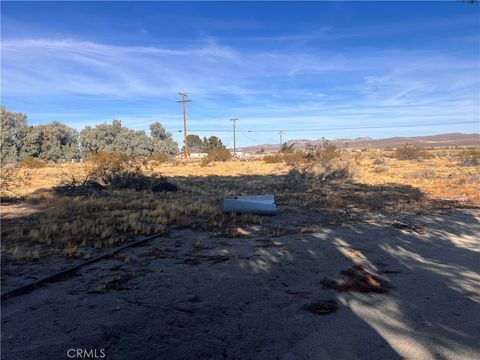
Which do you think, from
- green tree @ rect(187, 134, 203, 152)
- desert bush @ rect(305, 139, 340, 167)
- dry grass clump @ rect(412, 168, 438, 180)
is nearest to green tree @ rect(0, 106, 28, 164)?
desert bush @ rect(305, 139, 340, 167)

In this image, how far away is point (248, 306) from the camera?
5.58 metres

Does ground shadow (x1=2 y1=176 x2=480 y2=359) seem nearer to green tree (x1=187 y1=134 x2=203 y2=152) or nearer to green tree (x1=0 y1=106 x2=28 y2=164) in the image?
green tree (x1=0 y1=106 x2=28 y2=164)

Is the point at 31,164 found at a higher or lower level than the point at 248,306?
higher

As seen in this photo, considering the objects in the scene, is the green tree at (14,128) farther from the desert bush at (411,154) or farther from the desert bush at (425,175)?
the desert bush at (411,154)

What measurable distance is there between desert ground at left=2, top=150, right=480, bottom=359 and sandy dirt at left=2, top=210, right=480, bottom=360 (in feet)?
0.07

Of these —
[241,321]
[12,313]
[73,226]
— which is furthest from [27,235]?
[241,321]

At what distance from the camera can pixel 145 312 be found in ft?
17.1

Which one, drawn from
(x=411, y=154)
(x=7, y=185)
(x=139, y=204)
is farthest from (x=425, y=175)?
(x=411, y=154)

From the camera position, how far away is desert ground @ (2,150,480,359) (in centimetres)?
454

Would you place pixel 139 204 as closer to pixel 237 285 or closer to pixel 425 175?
pixel 237 285

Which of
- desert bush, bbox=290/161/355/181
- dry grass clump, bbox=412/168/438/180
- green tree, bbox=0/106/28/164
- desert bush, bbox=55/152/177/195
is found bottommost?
dry grass clump, bbox=412/168/438/180

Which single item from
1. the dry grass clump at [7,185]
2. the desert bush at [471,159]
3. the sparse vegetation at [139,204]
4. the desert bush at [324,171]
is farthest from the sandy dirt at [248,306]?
the desert bush at [471,159]

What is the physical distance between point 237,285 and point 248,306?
80 centimetres

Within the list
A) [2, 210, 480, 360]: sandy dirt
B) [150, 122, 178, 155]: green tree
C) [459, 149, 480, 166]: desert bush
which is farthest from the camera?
[150, 122, 178, 155]: green tree
